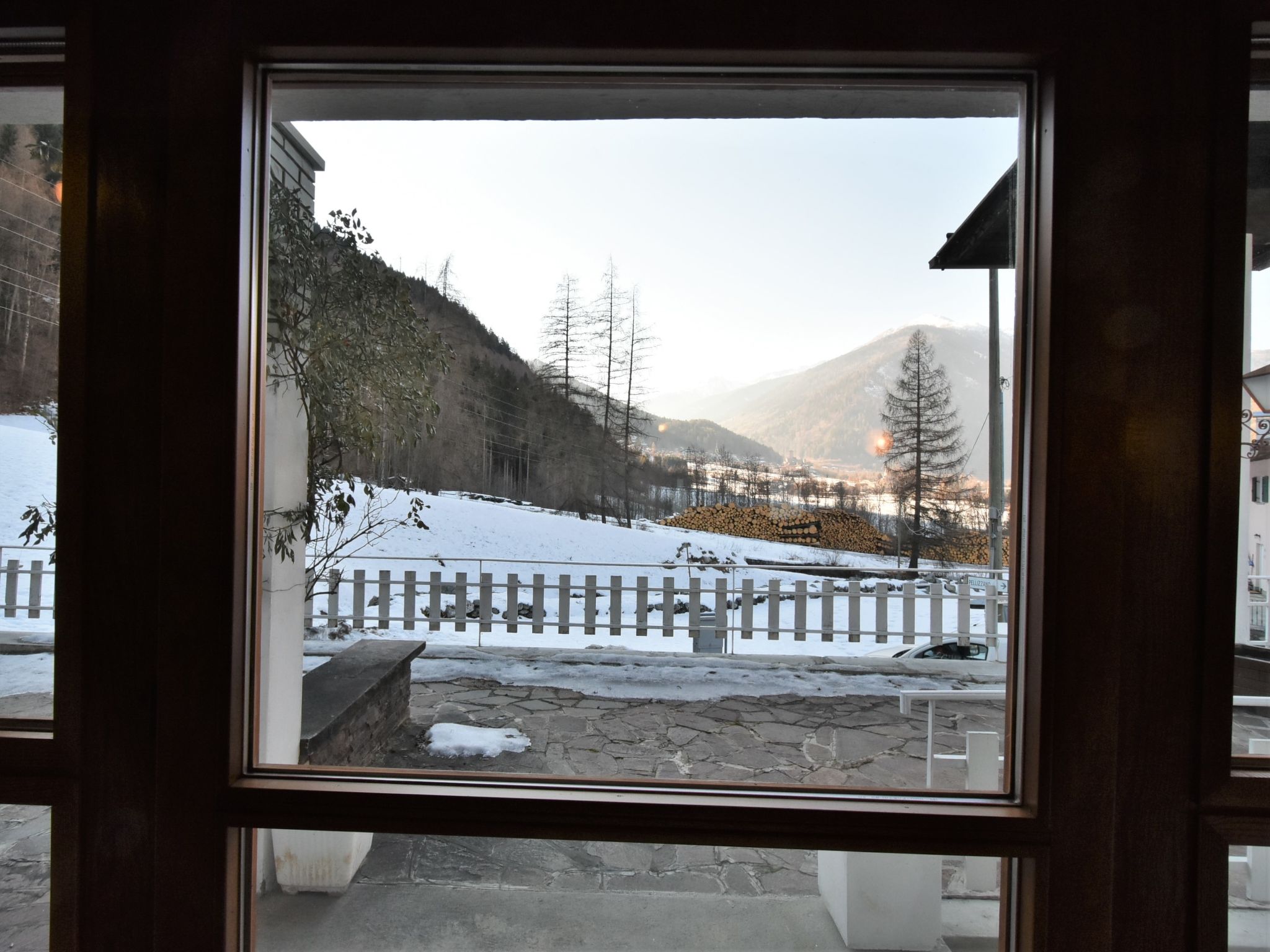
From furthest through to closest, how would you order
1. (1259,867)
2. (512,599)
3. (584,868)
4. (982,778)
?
(512,599), (584,868), (982,778), (1259,867)

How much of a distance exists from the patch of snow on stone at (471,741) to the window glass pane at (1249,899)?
981mm

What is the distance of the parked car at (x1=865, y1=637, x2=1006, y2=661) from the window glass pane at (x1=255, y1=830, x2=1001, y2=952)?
31 cm

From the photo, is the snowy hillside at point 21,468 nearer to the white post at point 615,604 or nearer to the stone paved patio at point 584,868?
the stone paved patio at point 584,868

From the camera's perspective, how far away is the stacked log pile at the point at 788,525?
1.13 m

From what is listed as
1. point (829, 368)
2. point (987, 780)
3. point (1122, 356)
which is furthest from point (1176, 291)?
point (987, 780)

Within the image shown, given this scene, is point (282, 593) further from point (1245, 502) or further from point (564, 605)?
point (1245, 502)

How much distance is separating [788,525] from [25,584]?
1.23 metres

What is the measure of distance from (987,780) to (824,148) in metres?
1.02

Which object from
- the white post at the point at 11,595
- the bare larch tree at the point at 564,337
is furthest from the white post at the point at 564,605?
the white post at the point at 11,595

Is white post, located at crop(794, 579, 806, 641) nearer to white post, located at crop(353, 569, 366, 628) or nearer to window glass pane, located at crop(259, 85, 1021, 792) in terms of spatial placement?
window glass pane, located at crop(259, 85, 1021, 792)

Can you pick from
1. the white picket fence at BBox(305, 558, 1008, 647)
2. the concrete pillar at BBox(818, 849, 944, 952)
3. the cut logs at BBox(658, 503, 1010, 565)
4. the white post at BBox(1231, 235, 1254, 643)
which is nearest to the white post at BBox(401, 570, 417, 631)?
the white picket fence at BBox(305, 558, 1008, 647)

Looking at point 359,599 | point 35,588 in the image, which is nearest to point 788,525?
point 359,599

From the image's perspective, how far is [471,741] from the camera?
3.38 feet

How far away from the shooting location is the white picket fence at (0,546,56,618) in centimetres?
88
